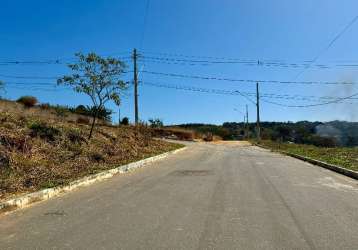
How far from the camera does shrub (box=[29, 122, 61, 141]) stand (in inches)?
692

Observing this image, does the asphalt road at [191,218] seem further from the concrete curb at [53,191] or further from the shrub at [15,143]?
the shrub at [15,143]

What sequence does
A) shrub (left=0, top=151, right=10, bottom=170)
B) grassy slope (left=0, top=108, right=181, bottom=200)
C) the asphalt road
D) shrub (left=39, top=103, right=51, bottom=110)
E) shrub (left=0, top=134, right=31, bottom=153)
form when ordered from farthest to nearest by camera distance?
shrub (left=39, top=103, right=51, bottom=110)
shrub (left=0, top=134, right=31, bottom=153)
shrub (left=0, top=151, right=10, bottom=170)
grassy slope (left=0, top=108, right=181, bottom=200)
the asphalt road

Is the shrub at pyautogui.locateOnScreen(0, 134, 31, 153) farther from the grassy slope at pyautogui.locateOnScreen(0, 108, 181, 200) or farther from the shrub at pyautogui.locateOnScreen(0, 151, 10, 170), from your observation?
the shrub at pyautogui.locateOnScreen(0, 151, 10, 170)

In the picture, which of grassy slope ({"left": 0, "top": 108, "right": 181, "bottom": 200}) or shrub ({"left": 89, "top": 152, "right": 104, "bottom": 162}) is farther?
shrub ({"left": 89, "top": 152, "right": 104, "bottom": 162})

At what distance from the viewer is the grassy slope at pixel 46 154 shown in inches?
484

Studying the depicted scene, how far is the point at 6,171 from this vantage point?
41.1ft

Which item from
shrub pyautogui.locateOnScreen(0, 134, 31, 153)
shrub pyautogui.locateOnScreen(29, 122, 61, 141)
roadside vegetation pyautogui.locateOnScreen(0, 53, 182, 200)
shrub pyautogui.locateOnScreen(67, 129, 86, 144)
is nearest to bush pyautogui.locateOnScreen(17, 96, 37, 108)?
roadside vegetation pyautogui.locateOnScreen(0, 53, 182, 200)

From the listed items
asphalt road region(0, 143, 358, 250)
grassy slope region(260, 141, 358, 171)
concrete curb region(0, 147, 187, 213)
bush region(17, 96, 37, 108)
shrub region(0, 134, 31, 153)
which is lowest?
asphalt road region(0, 143, 358, 250)

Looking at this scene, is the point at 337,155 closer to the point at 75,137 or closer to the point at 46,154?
the point at 75,137

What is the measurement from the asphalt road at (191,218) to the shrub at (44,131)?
15.9 ft

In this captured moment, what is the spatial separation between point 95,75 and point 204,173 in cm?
833

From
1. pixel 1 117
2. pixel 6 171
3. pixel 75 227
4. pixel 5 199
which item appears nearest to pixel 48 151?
pixel 1 117

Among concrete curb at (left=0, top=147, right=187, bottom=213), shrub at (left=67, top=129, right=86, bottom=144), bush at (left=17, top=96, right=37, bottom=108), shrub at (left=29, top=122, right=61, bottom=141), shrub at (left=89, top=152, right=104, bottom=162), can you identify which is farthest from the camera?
bush at (left=17, top=96, right=37, bottom=108)

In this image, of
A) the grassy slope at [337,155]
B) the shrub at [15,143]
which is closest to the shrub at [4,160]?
the shrub at [15,143]
